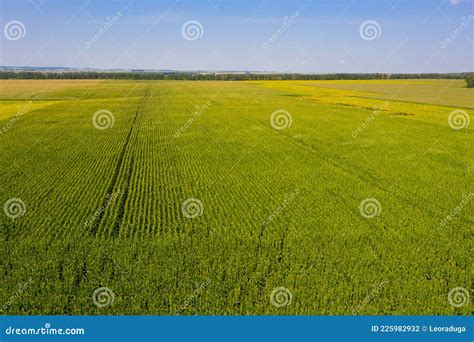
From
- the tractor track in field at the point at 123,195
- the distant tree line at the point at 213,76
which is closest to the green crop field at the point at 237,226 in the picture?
the tractor track in field at the point at 123,195

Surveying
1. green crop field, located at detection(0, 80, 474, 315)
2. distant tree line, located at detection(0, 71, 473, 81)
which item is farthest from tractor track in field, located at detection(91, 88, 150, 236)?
distant tree line, located at detection(0, 71, 473, 81)

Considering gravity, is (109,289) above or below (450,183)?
below

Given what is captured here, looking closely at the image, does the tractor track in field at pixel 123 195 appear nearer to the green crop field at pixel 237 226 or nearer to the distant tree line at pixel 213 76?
the green crop field at pixel 237 226

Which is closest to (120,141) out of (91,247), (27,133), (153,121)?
(27,133)

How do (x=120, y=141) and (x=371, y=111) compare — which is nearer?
(x=120, y=141)

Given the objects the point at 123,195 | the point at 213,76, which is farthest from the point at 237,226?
the point at 213,76

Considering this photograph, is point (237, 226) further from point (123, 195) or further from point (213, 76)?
point (213, 76)

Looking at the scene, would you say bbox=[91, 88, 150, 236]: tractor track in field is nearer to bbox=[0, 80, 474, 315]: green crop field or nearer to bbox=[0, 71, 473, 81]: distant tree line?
bbox=[0, 80, 474, 315]: green crop field

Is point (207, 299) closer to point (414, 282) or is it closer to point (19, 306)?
point (19, 306)
